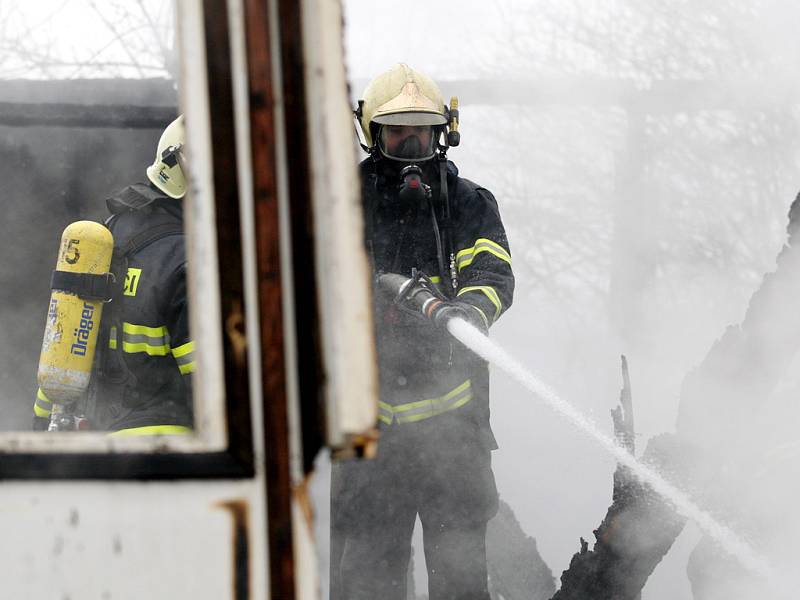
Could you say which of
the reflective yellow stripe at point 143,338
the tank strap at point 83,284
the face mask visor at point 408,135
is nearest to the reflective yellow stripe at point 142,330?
the reflective yellow stripe at point 143,338

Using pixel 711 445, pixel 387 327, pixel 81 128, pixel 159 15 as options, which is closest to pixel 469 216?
pixel 387 327

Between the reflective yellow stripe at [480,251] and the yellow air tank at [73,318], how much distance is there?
137cm

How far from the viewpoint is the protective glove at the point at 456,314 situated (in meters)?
2.78

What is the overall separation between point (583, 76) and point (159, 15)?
3135 mm

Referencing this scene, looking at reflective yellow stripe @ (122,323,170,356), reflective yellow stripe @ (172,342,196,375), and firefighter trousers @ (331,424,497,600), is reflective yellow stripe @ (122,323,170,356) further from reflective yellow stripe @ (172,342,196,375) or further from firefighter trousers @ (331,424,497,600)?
firefighter trousers @ (331,424,497,600)

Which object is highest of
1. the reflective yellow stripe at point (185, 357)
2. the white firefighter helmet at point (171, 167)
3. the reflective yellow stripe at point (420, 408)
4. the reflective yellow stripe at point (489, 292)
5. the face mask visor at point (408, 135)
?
the face mask visor at point (408, 135)

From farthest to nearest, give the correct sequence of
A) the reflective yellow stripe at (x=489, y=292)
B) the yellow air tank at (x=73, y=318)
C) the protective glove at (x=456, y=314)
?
the reflective yellow stripe at (x=489, y=292)
the protective glove at (x=456, y=314)
the yellow air tank at (x=73, y=318)

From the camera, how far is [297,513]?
0.98 m

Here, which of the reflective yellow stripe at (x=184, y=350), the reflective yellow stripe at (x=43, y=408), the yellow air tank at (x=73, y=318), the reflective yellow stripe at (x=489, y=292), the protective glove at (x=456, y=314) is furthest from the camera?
the reflective yellow stripe at (x=489, y=292)

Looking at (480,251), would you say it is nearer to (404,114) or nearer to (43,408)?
(404,114)

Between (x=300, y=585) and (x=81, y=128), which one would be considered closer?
(x=300, y=585)

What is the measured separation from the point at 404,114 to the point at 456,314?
2.80 ft

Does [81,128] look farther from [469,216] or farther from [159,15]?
[469,216]

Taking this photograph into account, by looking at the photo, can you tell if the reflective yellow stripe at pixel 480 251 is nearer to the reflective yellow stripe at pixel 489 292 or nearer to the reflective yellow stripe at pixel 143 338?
the reflective yellow stripe at pixel 489 292
